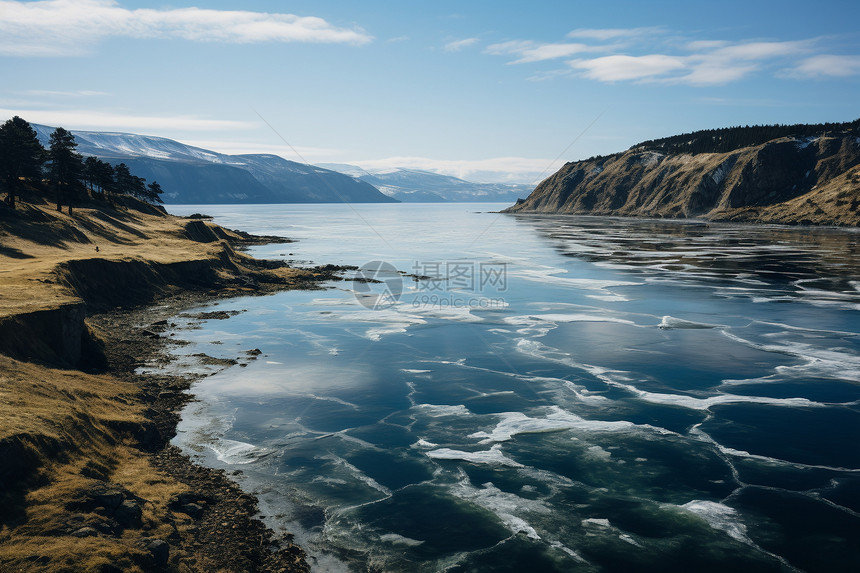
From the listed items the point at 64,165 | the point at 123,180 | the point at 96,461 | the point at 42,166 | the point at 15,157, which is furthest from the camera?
the point at 123,180

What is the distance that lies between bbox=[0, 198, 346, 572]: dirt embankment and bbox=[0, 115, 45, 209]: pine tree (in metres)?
30.2

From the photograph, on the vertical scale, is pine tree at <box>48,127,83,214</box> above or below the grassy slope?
above

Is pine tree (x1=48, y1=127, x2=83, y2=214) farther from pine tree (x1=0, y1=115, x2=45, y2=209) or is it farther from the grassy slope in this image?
the grassy slope

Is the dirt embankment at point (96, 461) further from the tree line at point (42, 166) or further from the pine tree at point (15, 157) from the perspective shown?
the tree line at point (42, 166)

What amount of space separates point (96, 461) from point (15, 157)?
65579 mm

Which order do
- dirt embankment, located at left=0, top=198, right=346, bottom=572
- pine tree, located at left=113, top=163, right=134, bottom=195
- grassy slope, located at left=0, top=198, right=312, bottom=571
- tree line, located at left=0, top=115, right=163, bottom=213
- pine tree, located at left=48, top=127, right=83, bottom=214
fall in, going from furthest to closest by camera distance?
pine tree, located at left=113, top=163, right=134, bottom=195
pine tree, located at left=48, top=127, right=83, bottom=214
tree line, located at left=0, top=115, right=163, bottom=213
dirt embankment, located at left=0, top=198, right=346, bottom=572
grassy slope, located at left=0, top=198, right=312, bottom=571

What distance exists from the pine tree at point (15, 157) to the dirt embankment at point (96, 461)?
30.2 meters

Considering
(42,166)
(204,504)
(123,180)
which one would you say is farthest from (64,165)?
(204,504)

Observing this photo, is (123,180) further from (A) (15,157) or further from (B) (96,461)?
(B) (96,461)

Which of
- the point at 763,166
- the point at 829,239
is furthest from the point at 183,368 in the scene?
the point at 763,166

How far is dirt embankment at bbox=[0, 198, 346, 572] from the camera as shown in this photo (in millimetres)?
15195

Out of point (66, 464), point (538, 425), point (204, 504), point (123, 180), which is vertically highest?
point (123, 180)

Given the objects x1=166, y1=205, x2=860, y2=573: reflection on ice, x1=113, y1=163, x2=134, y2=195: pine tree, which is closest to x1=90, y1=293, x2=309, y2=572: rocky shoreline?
x1=166, y1=205, x2=860, y2=573: reflection on ice

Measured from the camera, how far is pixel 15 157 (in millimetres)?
68250
